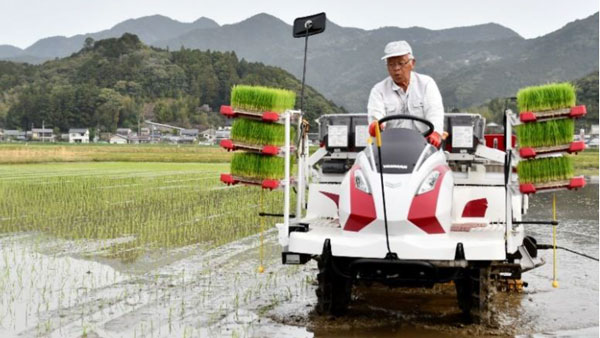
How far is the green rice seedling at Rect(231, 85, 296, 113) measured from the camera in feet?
23.8

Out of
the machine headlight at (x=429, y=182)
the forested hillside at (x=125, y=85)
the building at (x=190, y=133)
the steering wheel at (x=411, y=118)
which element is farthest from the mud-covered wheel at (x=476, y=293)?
the building at (x=190, y=133)

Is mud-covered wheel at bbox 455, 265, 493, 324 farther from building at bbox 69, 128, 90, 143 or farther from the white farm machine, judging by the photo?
building at bbox 69, 128, 90, 143

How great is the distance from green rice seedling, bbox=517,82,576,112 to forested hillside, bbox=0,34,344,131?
127 metres

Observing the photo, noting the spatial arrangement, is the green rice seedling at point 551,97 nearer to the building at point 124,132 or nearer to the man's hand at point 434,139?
the man's hand at point 434,139

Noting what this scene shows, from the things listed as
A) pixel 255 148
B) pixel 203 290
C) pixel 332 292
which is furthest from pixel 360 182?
pixel 203 290

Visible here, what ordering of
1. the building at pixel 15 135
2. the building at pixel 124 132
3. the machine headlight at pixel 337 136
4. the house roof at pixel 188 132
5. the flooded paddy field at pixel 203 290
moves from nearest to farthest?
the flooded paddy field at pixel 203 290 → the machine headlight at pixel 337 136 → the house roof at pixel 188 132 → the building at pixel 15 135 → the building at pixel 124 132

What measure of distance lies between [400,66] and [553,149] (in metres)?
1.63

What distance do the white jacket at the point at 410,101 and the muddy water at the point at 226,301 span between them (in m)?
1.90

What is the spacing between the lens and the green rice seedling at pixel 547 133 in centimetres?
658

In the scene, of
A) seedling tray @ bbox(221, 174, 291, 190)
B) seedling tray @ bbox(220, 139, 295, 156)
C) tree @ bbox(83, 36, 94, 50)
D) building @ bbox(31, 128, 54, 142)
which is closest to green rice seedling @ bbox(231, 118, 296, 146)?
seedling tray @ bbox(220, 139, 295, 156)

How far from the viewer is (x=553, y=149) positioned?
658 cm

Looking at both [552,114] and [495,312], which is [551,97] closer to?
[552,114]

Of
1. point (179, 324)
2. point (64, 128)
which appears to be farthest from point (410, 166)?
point (64, 128)

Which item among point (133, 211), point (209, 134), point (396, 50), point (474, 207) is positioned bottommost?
point (133, 211)
